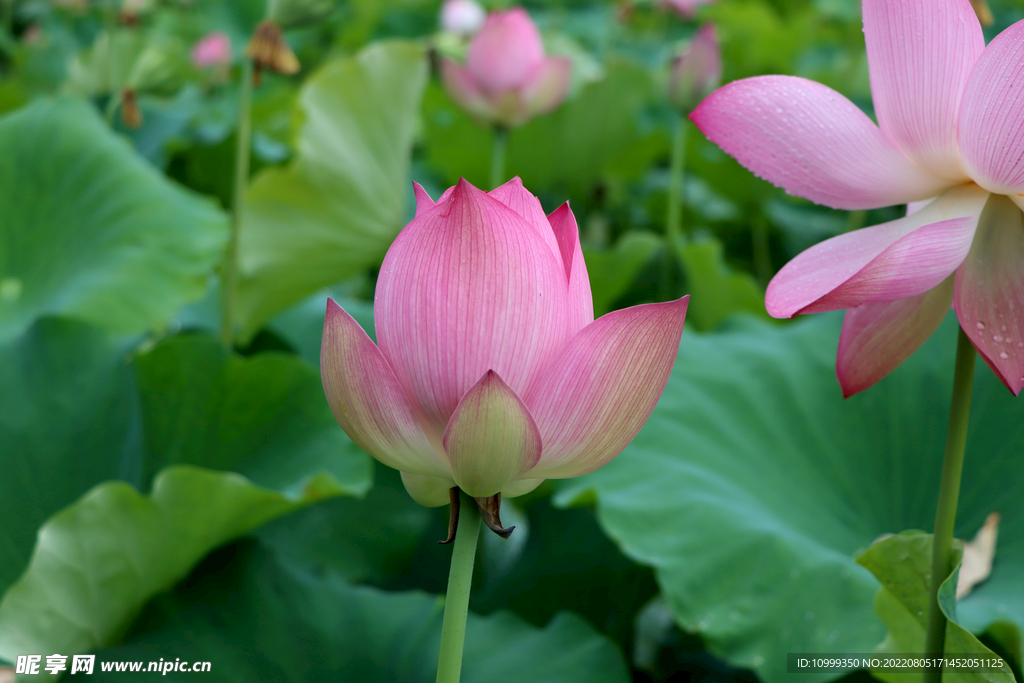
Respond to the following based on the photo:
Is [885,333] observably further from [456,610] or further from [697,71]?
[697,71]

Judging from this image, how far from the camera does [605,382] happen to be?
250mm

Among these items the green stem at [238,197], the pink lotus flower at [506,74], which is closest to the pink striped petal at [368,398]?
the green stem at [238,197]

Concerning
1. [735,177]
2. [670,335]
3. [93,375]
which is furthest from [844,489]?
[735,177]

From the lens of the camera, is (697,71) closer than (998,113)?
No

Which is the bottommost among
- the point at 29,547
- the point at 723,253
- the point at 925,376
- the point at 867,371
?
the point at 723,253

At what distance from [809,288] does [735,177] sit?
3.45 feet

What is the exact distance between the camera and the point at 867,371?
33cm

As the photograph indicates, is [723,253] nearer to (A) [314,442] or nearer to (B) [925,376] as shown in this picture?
(B) [925,376]

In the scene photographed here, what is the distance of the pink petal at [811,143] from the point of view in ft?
1.02

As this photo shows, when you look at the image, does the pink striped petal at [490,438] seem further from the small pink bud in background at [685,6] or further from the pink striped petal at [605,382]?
the small pink bud in background at [685,6]

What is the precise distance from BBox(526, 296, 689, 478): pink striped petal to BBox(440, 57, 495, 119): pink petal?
2.77ft

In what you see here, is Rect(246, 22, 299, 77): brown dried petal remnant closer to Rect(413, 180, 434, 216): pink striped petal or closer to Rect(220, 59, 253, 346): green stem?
Rect(220, 59, 253, 346): green stem

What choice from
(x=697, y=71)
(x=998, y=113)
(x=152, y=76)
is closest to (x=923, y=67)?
(x=998, y=113)

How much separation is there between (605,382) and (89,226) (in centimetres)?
80
